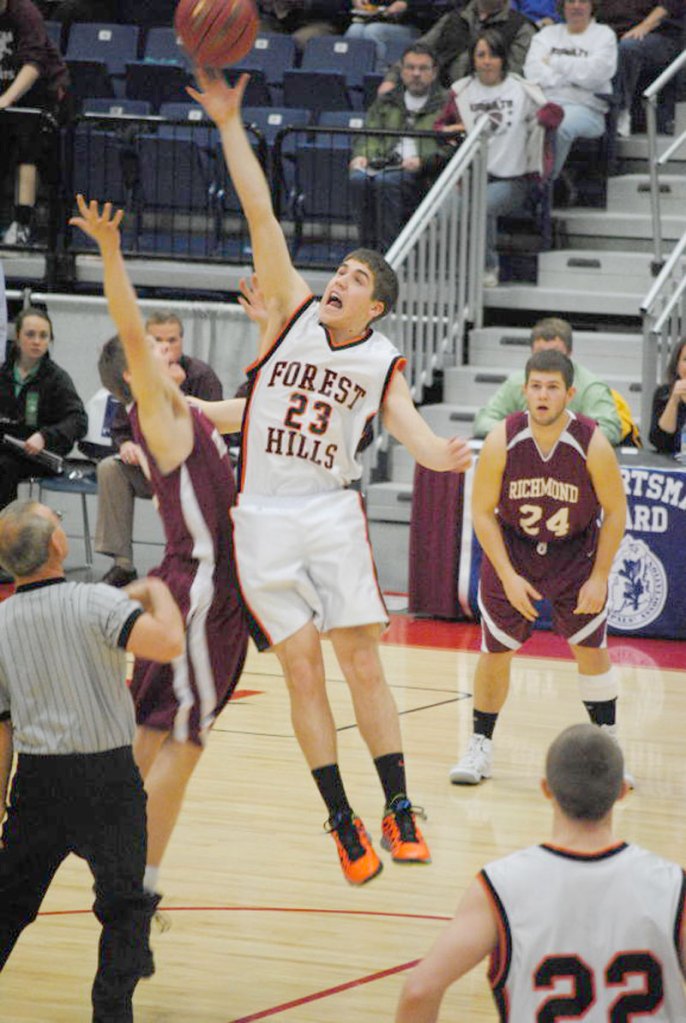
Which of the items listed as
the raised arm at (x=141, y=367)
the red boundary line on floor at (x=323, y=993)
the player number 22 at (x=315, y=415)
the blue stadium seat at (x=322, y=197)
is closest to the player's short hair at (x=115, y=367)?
the player number 22 at (x=315, y=415)

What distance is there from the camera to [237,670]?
4812 mm

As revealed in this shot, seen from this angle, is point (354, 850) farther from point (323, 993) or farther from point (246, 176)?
point (246, 176)

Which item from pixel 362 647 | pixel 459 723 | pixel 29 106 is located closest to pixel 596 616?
pixel 459 723

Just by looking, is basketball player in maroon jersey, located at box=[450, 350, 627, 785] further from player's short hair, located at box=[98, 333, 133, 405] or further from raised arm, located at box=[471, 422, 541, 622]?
player's short hair, located at box=[98, 333, 133, 405]

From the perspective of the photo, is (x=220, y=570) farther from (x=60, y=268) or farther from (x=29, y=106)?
(x=29, y=106)

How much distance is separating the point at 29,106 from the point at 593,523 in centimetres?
762

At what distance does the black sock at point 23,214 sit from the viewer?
41.4 ft

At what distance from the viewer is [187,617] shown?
4715 mm

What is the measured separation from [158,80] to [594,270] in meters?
3.65

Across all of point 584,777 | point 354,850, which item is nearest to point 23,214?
point 354,850

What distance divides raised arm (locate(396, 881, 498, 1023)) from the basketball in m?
2.93

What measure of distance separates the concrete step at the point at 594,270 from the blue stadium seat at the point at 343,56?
2123 mm

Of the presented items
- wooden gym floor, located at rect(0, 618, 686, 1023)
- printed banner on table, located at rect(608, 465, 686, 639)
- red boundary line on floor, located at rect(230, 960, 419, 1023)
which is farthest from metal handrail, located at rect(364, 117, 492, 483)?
red boundary line on floor, located at rect(230, 960, 419, 1023)

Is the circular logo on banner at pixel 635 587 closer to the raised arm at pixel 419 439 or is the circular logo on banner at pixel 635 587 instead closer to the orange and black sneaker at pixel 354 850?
the raised arm at pixel 419 439
